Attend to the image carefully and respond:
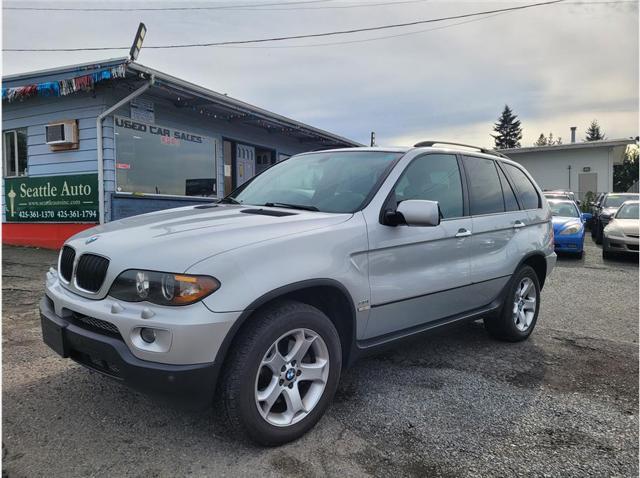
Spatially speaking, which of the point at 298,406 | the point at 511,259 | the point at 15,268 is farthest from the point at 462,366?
the point at 15,268

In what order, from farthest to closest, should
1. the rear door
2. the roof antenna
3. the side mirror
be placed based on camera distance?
the roof antenna
the rear door
the side mirror

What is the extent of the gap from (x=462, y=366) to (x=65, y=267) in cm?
301

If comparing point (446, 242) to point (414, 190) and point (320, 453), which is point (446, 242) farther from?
point (320, 453)

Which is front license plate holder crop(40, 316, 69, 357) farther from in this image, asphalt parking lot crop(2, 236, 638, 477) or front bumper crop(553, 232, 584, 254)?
front bumper crop(553, 232, 584, 254)

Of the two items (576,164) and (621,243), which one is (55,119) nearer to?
(621,243)

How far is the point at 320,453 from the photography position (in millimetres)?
2600

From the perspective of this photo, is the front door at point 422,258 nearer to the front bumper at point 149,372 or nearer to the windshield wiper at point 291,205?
the windshield wiper at point 291,205

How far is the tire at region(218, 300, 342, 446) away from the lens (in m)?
2.42

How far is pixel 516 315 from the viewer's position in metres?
4.57

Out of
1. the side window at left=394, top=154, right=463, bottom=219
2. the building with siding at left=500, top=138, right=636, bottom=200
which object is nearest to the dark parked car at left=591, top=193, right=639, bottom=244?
the side window at left=394, top=154, right=463, bottom=219

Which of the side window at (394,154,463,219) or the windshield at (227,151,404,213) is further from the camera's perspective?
the side window at (394,154,463,219)

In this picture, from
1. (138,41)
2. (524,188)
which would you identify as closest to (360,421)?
(524,188)

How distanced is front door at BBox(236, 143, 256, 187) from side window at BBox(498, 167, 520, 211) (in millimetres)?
8393

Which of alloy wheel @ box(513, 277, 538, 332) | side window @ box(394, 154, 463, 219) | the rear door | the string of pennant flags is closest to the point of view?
side window @ box(394, 154, 463, 219)
